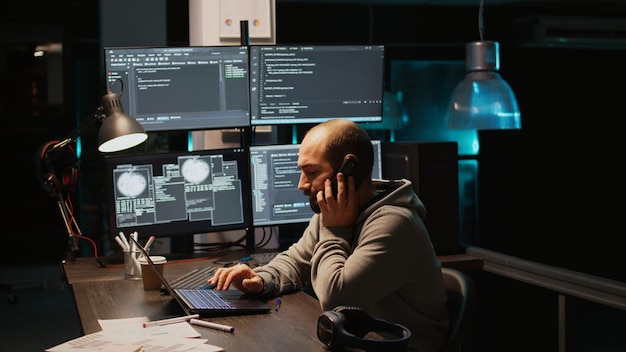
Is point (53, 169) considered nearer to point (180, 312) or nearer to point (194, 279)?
point (194, 279)

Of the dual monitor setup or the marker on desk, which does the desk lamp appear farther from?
the marker on desk

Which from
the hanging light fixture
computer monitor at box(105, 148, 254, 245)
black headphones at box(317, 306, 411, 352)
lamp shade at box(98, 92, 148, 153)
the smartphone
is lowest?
black headphones at box(317, 306, 411, 352)

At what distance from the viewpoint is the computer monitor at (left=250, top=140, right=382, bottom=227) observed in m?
3.46

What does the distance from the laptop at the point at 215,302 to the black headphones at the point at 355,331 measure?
16.7 inches

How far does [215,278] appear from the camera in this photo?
98.4 inches

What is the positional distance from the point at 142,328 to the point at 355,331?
56 centimetres

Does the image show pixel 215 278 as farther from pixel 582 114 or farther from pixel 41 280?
pixel 582 114

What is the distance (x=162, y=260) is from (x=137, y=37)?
3548 mm

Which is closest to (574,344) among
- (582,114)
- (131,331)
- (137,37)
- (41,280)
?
(131,331)

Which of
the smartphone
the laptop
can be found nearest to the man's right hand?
the laptop

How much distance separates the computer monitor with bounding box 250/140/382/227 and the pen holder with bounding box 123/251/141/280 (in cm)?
68

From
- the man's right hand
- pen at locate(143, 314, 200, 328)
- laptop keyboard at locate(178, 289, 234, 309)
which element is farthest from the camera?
the man's right hand

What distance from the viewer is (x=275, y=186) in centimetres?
349

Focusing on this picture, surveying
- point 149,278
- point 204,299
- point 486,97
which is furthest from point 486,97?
point 204,299
